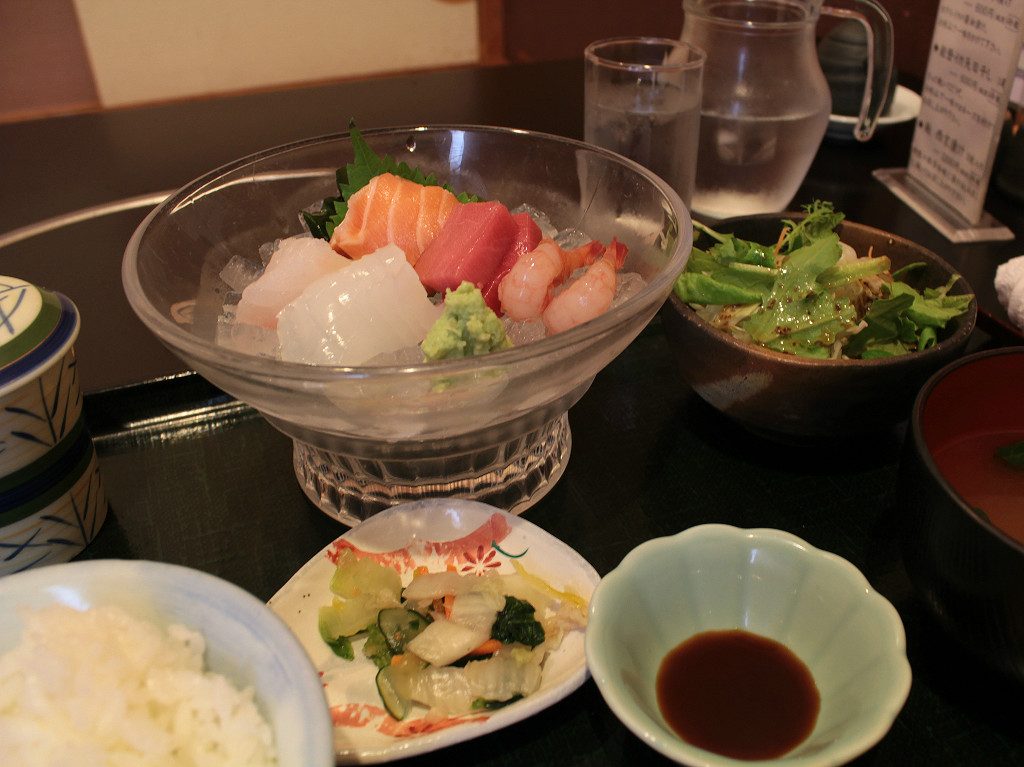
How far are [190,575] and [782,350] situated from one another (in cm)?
81

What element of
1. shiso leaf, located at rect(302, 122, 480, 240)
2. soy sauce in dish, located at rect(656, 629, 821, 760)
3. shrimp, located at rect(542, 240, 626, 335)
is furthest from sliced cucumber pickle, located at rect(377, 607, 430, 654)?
shiso leaf, located at rect(302, 122, 480, 240)

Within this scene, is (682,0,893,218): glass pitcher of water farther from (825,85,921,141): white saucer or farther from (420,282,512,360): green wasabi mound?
(420,282,512,360): green wasabi mound

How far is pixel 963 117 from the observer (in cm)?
171

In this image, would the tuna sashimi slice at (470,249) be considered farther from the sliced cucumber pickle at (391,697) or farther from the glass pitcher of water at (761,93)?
the glass pitcher of water at (761,93)

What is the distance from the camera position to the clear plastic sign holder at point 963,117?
155 centimetres

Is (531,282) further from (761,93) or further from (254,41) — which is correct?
(254,41)

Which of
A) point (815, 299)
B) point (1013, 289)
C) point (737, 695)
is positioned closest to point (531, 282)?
point (815, 299)

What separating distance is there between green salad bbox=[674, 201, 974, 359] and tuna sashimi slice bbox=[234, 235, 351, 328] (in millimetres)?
528

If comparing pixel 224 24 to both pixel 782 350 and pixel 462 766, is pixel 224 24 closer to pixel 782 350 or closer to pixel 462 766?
pixel 782 350

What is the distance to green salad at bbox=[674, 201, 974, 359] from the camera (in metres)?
1.13

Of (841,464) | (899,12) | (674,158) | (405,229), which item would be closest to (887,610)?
(841,464)

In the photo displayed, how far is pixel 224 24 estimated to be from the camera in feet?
13.1

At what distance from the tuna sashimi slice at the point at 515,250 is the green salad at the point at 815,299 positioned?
0.80 ft

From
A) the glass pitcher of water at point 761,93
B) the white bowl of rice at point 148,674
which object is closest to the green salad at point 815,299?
the glass pitcher of water at point 761,93
